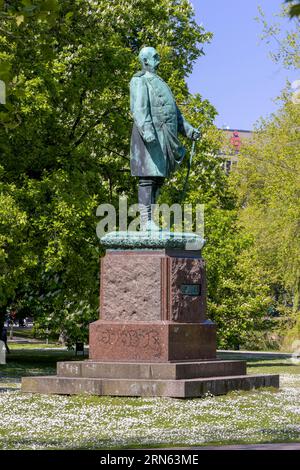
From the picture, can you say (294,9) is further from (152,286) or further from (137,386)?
(152,286)

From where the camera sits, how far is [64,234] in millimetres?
28203

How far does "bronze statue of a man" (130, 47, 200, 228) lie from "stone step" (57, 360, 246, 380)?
2.51 meters

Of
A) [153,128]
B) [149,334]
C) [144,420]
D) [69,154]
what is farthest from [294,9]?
[69,154]

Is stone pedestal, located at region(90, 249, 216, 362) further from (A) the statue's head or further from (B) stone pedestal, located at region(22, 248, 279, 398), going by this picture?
(A) the statue's head

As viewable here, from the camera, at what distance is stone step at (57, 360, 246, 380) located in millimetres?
16234

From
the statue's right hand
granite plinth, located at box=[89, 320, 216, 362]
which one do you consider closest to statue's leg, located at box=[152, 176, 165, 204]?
the statue's right hand

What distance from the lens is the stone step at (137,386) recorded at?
15.8 meters

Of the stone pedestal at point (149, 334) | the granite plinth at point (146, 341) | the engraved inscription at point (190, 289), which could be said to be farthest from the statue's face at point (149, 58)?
the granite plinth at point (146, 341)

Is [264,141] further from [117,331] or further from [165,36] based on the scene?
[117,331]

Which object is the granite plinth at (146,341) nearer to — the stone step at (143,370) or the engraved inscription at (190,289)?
the stone step at (143,370)

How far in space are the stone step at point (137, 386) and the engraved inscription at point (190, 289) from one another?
1462mm

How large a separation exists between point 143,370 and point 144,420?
10.2ft

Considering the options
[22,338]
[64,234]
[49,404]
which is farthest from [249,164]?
[49,404]

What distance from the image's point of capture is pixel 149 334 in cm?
1680
